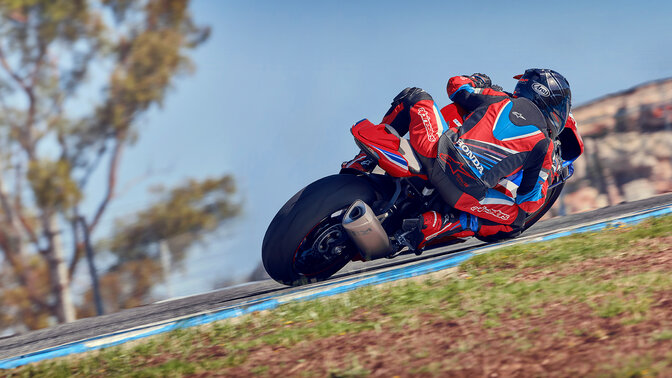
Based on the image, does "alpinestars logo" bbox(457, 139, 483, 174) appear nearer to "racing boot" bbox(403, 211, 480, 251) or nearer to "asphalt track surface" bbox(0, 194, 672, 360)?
"racing boot" bbox(403, 211, 480, 251)

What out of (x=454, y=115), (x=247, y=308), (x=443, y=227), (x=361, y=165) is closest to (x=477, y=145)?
(x=454, y=115)

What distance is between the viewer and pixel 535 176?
4328 mm

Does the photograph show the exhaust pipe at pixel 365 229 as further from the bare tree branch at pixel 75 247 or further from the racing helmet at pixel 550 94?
the bare tree branch at pixel 75 247

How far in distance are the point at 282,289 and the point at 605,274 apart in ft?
6.19

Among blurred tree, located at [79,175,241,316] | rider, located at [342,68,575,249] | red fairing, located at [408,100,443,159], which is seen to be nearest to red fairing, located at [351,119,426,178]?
rider, located at [342,68,575,249]

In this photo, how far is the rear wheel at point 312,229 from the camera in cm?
392

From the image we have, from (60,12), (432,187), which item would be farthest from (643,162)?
(60,12)

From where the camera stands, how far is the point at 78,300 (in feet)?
24.2

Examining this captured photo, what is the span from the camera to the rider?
4.19 m

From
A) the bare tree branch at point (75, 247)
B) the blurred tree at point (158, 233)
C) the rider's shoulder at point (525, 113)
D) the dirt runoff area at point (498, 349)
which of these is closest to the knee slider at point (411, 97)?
the rider's shoulder at point (525, 113)

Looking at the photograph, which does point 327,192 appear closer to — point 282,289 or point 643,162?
point 282,289

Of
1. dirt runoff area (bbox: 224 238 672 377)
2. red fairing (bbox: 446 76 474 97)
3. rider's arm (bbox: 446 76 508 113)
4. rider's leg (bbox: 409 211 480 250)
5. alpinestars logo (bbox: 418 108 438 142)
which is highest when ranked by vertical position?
red fairing (bbox: 446 76 474 97)

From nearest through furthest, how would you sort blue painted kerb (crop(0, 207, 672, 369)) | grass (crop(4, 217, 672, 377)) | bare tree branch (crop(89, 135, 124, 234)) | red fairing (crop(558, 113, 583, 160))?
grass (crop(4, 217, 672, 377)), blue painted kerb (crop(0, 207, 672, 369)), red fairing (crop(558, 113, 583, 160)), bare tree branch (crop(89, 135, 124, 234))

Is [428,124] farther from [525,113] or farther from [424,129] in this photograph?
[525,113]
